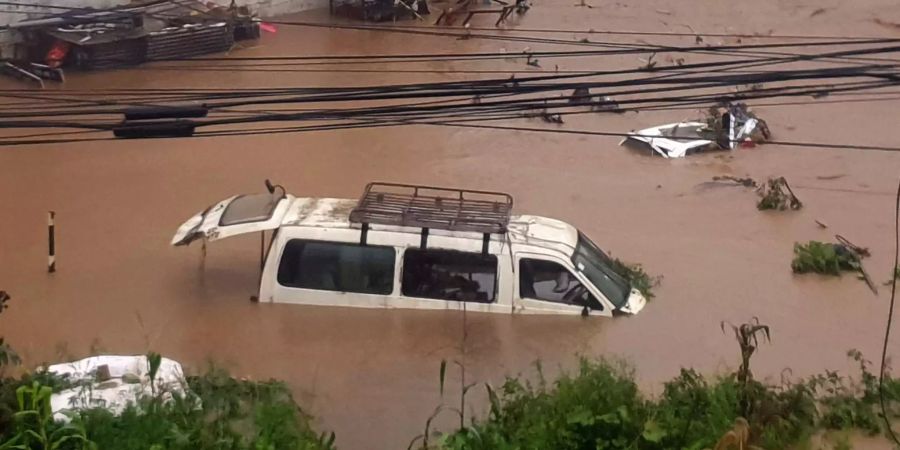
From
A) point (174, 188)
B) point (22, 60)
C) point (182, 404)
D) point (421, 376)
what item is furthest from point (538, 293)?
point (22, 60)

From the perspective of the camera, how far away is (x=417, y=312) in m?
8.91

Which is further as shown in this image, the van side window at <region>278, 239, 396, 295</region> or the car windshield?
the car windshield

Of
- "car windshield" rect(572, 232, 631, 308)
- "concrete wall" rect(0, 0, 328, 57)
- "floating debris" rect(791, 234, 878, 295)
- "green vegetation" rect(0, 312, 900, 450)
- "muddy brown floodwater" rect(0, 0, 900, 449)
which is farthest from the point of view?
"concrete wall" rect(0, 0, 328, 57)

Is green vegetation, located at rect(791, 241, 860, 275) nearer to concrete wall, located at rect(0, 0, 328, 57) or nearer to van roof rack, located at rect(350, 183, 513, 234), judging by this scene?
van roof rack, located at rect(350, 183, 513, 234)

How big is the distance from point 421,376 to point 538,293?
1.14m

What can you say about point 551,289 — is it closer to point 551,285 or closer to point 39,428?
point 551,285

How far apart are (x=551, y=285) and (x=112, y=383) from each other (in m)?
3.44

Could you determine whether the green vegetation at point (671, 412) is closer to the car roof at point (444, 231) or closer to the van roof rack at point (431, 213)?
the car roof at point (444, 231)

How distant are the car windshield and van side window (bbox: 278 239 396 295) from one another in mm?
1482

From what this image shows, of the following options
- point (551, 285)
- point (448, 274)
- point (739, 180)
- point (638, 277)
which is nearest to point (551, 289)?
point (551, 285)

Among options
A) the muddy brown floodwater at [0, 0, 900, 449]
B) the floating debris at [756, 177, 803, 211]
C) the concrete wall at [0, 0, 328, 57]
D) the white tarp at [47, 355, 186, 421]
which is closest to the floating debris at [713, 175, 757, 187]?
the muddy brown floodwater at [0, 0, 900, 449]

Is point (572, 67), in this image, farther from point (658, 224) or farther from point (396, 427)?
point (396, 427)

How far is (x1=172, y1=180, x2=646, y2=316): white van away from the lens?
8.87 metres

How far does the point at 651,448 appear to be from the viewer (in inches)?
267
